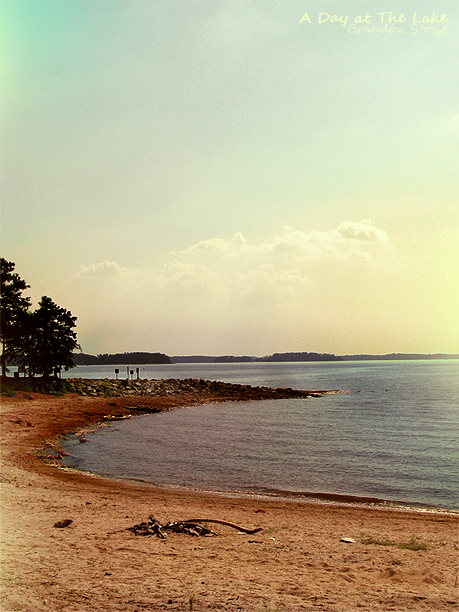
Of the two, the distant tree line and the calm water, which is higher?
the distant tree line

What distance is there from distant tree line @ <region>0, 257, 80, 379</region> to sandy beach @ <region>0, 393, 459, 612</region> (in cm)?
3409

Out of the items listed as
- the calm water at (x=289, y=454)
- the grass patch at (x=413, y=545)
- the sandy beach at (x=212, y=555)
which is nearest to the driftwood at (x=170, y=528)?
the sandy beach at (x=212, y=555)

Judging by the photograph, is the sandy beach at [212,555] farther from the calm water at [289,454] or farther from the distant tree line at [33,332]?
the distant tree line at [33,332]

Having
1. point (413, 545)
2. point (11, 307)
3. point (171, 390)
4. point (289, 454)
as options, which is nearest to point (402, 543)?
point (413, 545)

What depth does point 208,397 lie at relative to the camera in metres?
70.6

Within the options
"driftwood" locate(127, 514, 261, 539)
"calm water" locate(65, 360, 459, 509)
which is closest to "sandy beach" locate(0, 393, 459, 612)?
"driftwood" locate(127, 514, 261, 539)

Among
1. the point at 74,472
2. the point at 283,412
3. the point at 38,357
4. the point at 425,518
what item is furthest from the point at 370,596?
the point at 38,357

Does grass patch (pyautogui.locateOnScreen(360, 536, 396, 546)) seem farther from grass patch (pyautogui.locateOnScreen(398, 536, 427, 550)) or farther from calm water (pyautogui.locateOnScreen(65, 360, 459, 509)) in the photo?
calm water (pyautogui.locateOnScreen(65, 360, 459, 509))

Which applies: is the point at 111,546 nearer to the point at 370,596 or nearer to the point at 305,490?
the point at 370,596

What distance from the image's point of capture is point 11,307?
48.6 meters

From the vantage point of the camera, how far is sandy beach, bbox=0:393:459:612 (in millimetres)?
7746

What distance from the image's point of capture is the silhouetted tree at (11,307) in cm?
4731

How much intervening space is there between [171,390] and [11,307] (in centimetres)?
3107

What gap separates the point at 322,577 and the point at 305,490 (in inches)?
460
